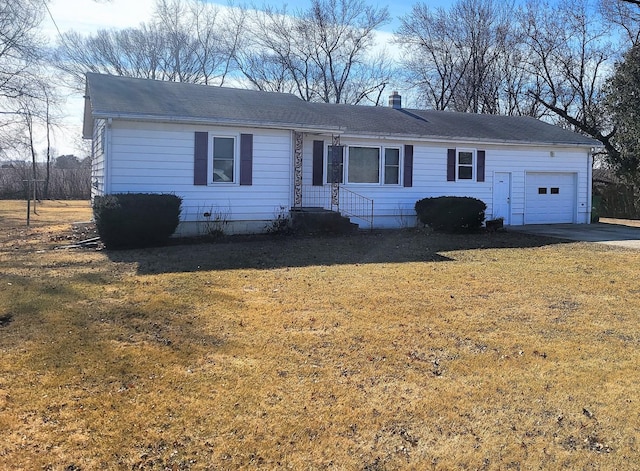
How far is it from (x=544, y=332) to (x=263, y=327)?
307 centimetres

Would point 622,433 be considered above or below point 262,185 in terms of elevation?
below

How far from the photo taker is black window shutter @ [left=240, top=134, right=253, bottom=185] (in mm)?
14008

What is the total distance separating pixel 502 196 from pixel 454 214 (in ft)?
13.7

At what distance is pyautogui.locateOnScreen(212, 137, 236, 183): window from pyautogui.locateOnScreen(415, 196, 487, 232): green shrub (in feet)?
19.7

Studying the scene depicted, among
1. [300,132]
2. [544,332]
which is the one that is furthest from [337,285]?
[300,132]

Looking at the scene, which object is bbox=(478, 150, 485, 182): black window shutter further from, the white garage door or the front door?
the white garage door

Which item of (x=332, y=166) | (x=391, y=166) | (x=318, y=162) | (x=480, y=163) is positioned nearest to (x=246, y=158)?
(x=318, y=162)

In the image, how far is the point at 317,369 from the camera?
15.4 ft

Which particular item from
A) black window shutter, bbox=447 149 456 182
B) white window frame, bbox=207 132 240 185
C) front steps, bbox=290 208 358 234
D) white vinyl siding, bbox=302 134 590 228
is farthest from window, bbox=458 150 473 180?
white window frame, bbox=207 132 240 185

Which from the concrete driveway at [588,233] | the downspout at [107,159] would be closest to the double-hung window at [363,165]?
the concrete driveway at [588,233]

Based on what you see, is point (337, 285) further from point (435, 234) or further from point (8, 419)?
point (435, 234)

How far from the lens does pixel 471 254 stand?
1173 cm

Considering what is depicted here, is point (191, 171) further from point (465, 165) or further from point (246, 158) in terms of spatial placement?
point (465, 165)

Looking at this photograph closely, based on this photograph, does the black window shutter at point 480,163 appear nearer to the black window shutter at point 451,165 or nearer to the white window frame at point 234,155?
the black window shutter at point 451,165
